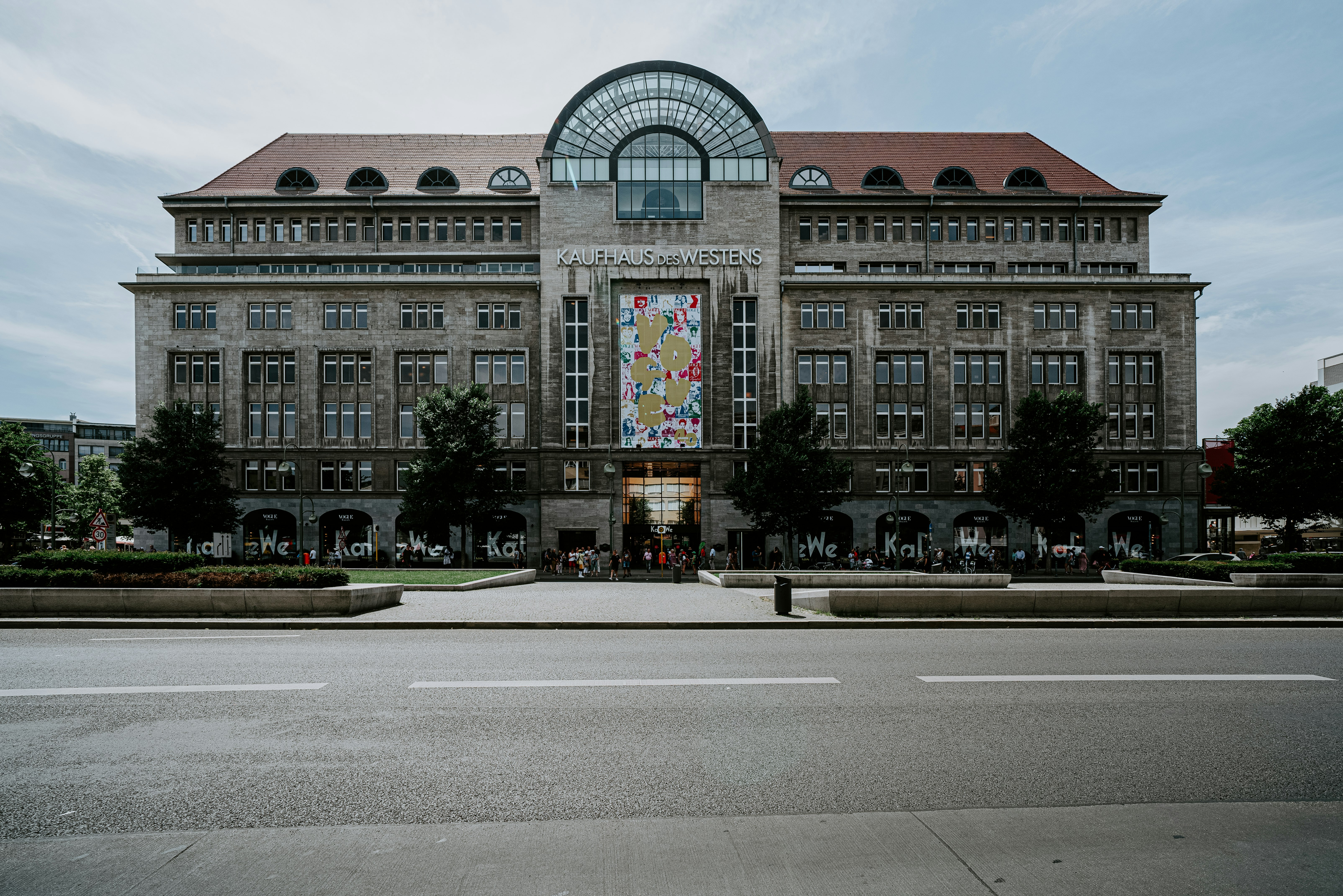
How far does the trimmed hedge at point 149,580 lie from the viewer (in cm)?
1620

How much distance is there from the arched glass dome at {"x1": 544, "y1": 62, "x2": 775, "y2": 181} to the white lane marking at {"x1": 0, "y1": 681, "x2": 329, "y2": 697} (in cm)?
4475

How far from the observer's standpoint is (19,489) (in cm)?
4778

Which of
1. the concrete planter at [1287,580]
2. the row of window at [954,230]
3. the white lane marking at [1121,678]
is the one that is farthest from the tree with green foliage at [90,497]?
the concrete planter at [1287,580]

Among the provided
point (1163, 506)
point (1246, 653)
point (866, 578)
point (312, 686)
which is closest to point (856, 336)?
point (1163, 506)

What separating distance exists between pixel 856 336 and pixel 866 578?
89.3 ft

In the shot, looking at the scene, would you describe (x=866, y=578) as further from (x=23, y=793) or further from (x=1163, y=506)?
(x=1163, y=506)

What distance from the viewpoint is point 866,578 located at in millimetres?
25219

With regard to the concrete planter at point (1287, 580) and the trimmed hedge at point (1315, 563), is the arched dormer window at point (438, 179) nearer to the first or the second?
the concrete planter at point (1287, 580)

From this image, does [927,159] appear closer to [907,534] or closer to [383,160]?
[907,534]

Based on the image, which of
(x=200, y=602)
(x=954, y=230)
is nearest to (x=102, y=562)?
(x=200, y=602)

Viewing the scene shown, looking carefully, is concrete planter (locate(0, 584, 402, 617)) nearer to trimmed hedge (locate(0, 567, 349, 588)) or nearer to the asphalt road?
trimmed hedge (locate(0, 567, 349, 588))

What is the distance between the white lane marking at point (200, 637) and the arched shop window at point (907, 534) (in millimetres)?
39738

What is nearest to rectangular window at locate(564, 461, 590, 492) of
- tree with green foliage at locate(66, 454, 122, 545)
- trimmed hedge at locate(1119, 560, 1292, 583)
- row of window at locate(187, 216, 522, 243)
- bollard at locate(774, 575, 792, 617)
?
row of window at locate(187, 216, 522, 243)

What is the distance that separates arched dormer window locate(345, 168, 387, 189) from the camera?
171 feet
